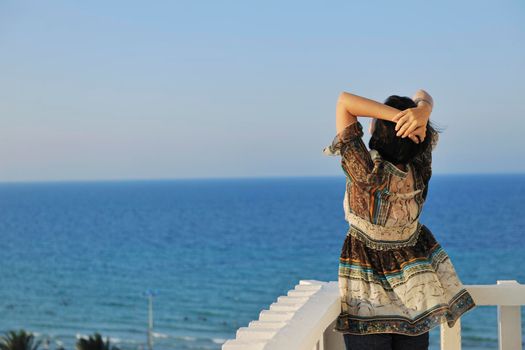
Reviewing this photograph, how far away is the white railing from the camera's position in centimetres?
182

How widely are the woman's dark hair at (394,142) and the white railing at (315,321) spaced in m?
0.39

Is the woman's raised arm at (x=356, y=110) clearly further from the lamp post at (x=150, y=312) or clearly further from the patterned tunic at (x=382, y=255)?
the lamp post at (x=150, y=312)

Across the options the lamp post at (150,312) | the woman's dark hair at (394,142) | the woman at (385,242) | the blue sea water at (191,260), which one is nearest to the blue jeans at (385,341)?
the woman at (385,242)

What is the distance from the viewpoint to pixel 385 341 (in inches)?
89.7

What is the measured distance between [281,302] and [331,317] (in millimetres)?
151

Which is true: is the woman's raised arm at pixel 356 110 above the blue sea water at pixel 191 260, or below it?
below

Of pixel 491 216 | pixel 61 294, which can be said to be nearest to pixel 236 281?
pixel 61 294

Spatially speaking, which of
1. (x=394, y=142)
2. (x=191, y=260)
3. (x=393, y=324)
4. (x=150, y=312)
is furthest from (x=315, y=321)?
(x=191, y=260)

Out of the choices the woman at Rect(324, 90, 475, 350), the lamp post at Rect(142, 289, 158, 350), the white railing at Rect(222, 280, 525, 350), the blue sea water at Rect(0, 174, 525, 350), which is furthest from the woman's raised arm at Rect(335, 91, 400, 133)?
the lamp post at Rect(142, 289, 158, 350)

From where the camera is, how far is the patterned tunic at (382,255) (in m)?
2.24

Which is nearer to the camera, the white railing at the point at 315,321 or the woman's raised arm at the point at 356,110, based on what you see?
the white railing at the point at 315,321

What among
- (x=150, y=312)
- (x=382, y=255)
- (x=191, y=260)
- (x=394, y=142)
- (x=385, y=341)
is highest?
(x=191, y=260)

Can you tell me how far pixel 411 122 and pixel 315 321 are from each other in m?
0.53

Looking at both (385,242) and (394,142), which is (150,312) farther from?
(394,142)
